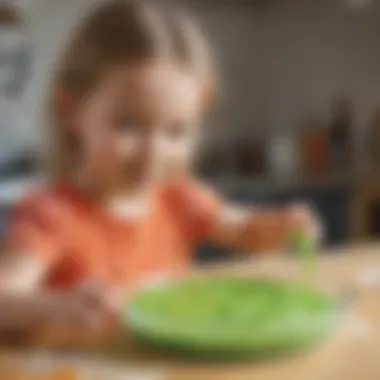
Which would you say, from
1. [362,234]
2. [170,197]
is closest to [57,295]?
[170,197]

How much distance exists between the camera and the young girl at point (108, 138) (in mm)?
454

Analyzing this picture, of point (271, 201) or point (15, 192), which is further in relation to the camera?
point (271, 201)

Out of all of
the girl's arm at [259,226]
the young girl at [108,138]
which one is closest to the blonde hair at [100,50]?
the young girl at [108,138]

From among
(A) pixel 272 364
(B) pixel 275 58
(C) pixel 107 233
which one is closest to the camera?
(A) pixel 272 364

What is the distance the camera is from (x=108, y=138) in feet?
1.52

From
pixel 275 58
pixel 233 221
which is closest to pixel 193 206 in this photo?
pixel 233 221

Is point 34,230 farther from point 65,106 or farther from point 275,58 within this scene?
point 275,58

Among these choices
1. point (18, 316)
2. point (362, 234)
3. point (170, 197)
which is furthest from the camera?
point (362, 234)

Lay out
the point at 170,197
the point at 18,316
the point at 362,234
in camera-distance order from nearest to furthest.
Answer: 1. the point at 18,316
2. the point at 170,197
3. the point at 362,234

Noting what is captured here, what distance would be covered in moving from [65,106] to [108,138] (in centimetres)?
3

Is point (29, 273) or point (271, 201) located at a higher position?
point (271, 201)

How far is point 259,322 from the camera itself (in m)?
0.41

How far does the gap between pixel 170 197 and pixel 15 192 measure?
0.35ft

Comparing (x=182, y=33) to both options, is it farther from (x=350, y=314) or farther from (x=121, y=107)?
(x=350, y=314)
